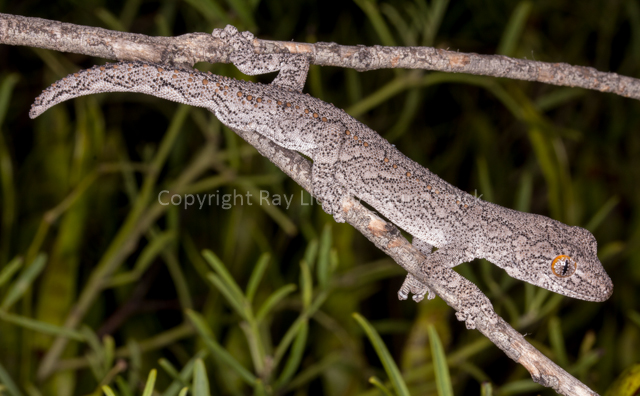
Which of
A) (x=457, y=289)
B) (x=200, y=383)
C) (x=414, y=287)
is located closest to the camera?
(x=200, y=383)

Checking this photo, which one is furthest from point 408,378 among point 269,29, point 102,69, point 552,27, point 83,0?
point 552,27

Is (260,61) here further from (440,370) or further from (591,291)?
(591,291)

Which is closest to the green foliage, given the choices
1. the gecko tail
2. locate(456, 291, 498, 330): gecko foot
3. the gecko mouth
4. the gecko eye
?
locate(456, 291, 498, 330): gecko foot

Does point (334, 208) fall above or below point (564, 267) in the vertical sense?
above

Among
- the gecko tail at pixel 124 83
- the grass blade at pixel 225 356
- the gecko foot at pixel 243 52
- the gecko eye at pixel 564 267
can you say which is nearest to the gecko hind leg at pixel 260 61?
the gecko foot at pixel 243 52

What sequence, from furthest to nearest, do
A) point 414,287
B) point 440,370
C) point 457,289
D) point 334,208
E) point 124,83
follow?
point 414,287, point 334,208, point 457,289, point 124,83, point 440,370

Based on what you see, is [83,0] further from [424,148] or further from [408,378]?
[408,378]

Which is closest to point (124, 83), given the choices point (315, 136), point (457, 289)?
point (315, 136)

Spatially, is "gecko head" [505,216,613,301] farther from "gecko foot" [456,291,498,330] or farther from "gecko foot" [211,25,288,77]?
"gecko foot" [211,25,288,77]
